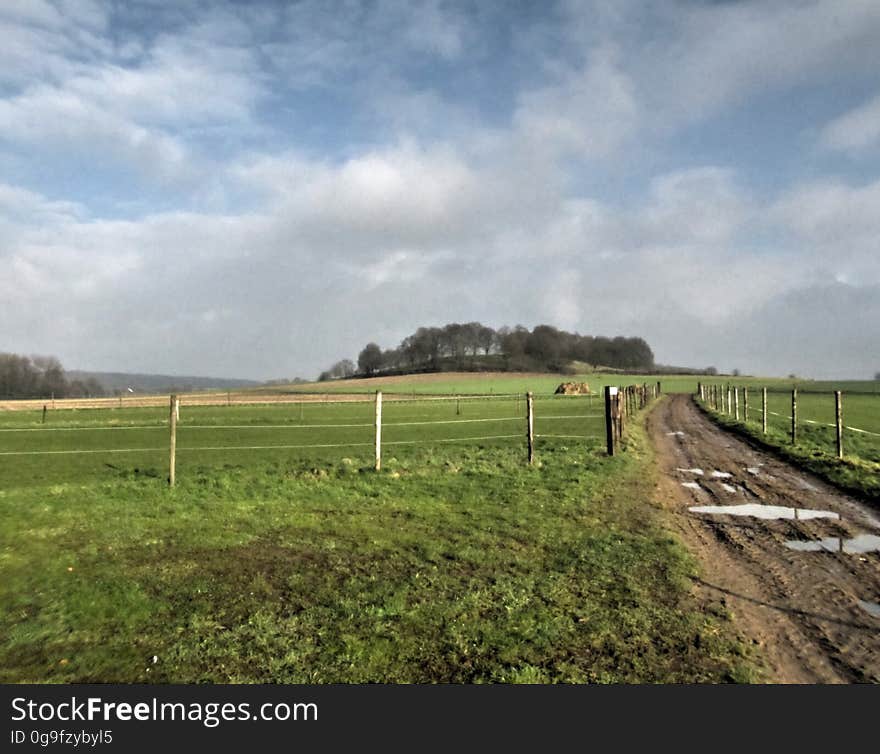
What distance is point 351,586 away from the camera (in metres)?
6.07

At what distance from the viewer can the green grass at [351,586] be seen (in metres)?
4.30

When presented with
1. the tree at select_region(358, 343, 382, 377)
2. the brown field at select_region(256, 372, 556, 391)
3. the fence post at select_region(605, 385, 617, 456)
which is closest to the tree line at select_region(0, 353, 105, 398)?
the brown field at select_region(256, 372, 556, 391)

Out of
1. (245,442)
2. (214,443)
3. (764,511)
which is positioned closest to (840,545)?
(764,511)

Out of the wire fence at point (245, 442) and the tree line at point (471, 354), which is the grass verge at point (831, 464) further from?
the tree line at point (471, 354)

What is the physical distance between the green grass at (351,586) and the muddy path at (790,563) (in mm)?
367

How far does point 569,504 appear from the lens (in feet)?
33.7

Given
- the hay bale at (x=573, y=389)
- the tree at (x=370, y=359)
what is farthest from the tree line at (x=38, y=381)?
the hay bale at (x=573, y=389)

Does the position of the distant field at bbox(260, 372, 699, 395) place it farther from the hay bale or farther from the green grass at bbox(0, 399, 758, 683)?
the green grass at bbox(0, 399, 758, 683)

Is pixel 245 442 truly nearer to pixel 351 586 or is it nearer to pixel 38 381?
pixel 351 586

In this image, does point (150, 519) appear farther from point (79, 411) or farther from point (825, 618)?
point (79, 411)

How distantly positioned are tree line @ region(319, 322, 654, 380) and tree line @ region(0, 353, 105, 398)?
53.8m

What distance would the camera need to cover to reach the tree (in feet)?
481

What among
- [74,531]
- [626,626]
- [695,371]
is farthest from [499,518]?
[695,371]

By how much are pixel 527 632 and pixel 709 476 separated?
10868mm
